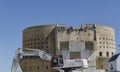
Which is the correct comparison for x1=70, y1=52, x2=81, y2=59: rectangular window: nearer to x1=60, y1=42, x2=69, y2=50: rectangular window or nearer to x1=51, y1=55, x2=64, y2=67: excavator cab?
x1=60, y1=42, x2=69, y2=50: rectangular window

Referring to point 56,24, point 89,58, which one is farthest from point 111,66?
point 56,24

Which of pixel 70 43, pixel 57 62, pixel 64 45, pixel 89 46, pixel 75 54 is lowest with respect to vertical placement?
pixel 57 62

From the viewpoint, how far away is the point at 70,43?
358 feet

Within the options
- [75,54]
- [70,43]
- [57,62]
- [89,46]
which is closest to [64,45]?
[70,43]

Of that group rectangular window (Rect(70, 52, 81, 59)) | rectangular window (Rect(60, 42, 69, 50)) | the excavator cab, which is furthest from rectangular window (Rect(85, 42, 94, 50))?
the excavator cab

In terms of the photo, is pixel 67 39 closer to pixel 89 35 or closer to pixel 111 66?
pixel 89 35

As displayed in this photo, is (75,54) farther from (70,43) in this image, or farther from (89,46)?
(89,46)

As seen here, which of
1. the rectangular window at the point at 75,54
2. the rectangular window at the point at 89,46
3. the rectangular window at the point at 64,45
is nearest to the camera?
the rectangular window at the point at 75,54

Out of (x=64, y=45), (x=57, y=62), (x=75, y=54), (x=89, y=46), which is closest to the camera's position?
(x=57, y=62)

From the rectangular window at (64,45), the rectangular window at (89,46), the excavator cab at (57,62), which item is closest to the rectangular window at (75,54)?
the rectangular window at (64,45)

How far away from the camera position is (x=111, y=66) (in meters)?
97.8

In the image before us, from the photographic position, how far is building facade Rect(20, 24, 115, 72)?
108625 millimetres

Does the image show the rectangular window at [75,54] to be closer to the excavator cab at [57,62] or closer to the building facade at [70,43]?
the building facade at [70,43]

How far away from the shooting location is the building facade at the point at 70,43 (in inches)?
4277
